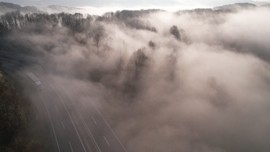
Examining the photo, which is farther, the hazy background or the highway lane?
the hazy background

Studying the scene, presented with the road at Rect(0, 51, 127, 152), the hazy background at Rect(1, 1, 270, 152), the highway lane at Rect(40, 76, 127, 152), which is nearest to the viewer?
the road at Rect(0, 51, 127, 152)

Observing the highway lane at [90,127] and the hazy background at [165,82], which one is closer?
the highway lane at [90,127]

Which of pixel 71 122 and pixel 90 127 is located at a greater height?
pixel 71 122

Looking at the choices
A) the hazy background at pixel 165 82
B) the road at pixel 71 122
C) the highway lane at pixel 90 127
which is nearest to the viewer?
the road at pixel 71 122

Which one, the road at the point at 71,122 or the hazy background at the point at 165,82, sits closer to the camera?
the road at the point at 71,122

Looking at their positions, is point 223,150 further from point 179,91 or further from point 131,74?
point 131,74

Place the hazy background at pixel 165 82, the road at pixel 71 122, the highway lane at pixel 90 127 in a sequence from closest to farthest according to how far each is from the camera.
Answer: the road at pixel 71 122 → the highway lane at pixel 90 127 → the hazy background at pixel 165 82

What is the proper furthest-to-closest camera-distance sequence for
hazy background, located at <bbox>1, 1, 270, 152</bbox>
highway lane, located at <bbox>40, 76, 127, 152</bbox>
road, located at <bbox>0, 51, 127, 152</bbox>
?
hazy background, located at <bbox>1, 1, 270, 152</bbox> → highway lane, located at <bbox>40, 76, 127, 152</bbox> → road, located at <bbox>0, 51, 127, 152</bbox>

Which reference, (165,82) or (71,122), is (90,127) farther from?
(165,82)

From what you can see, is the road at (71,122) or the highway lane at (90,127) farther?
the highway lane at (90,127)

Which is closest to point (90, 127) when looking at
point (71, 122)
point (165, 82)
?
point (71, 122)
